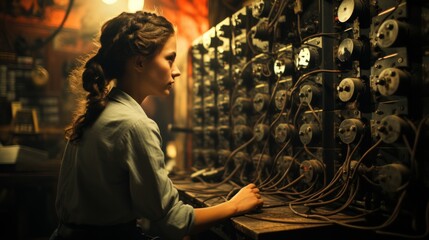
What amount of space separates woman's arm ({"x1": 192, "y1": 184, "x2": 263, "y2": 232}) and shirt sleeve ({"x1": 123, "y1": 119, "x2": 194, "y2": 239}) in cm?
9

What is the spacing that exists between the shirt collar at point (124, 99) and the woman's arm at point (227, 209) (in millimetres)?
541

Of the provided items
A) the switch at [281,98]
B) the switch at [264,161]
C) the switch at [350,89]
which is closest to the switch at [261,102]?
the switch at [281,98]

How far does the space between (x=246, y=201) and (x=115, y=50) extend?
980mm

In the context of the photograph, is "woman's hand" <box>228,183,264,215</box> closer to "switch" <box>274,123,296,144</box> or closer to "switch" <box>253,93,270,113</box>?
"switch" <box>274,123,296,144</box>

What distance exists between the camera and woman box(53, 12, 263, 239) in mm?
1478

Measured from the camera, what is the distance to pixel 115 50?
1711 millimetres

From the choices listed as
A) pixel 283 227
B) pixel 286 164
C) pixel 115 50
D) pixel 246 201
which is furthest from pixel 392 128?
pixel 115 50

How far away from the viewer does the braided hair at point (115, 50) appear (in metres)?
1.68

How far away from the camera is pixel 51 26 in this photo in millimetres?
8023

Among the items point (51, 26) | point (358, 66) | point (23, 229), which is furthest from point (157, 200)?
point (51, 26)

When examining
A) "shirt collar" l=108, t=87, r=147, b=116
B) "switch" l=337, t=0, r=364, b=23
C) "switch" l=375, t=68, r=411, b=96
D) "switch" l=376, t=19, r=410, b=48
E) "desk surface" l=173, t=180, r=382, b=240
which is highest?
"switch" l=337, t=0, r=364, b=23

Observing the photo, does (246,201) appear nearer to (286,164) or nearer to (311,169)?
(311,169)

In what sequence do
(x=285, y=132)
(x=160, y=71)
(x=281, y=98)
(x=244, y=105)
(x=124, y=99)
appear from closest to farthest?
(x=124, y=99) → (x=160, y=71) → (x=285, y=132) → (x=281, y=98) → (x=244, y=105)

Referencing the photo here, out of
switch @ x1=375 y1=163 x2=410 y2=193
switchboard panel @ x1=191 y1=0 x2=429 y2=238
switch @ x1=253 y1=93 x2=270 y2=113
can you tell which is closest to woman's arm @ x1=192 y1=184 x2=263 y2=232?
switchboard panel @ x1=191 y1=0 x2=429 y2=238
